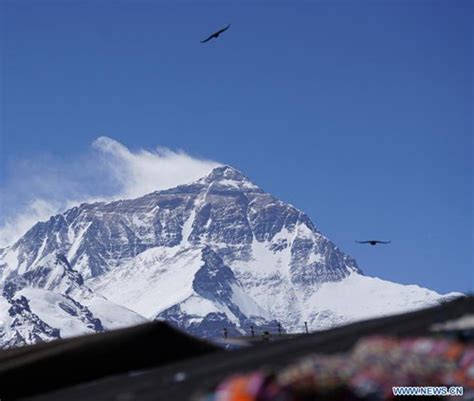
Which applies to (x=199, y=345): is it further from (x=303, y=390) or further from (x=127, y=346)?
(x=303, y=390)

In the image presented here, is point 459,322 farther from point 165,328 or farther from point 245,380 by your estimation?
point 165,328

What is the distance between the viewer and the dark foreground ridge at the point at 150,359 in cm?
2183

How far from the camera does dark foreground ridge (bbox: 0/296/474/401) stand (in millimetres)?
21828

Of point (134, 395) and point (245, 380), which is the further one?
point (134, 395)

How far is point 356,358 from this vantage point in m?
19.9

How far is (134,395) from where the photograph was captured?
2233 cm

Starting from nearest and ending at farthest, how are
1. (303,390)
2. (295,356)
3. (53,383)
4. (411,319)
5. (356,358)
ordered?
(303,390)
(356,358)
(295,356)
(411,319)
(53,383)

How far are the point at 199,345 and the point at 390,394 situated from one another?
41.6 feet

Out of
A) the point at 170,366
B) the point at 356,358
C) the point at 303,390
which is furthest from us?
the point at 170,366

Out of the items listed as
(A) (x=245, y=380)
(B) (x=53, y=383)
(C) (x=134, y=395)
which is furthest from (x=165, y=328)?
(A) (x=245, y=380)

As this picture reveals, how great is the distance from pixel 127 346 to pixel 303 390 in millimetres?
12683

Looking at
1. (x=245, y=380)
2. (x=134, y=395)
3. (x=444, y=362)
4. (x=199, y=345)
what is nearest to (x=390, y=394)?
(x=444, y=362)

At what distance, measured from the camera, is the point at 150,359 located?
99.2ft

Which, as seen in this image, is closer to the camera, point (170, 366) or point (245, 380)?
point (245, 380)
